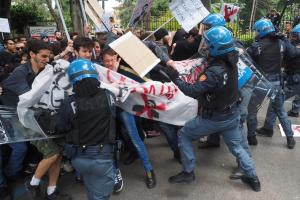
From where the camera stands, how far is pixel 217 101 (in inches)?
154

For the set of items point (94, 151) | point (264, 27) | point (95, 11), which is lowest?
point (94, 151)

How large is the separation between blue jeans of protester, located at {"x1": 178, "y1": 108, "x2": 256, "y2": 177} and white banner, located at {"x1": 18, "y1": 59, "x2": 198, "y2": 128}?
0.43 metres

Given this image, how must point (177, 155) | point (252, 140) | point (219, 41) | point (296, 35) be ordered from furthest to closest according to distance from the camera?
point (296, 35), point (252, 140), point (177, 155), point (219, 41)

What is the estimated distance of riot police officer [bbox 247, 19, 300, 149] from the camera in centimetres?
541

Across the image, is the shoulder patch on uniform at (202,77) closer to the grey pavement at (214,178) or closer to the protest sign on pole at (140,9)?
the grey pavement at (214,178)

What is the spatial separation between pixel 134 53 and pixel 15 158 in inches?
81.3

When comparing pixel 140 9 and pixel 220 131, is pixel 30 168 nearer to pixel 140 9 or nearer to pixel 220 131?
pixel 220 131

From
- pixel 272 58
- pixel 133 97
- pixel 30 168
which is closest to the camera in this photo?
pixel 133 97

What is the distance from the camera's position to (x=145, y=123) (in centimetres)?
572

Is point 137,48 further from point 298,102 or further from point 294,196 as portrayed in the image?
Answer: point 298,102

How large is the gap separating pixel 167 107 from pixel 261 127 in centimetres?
258

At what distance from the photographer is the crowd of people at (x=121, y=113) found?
3201 mm

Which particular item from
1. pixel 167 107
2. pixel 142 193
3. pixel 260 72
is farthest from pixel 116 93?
pixel 260 72

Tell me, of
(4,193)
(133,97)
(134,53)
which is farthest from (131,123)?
(4,193)
